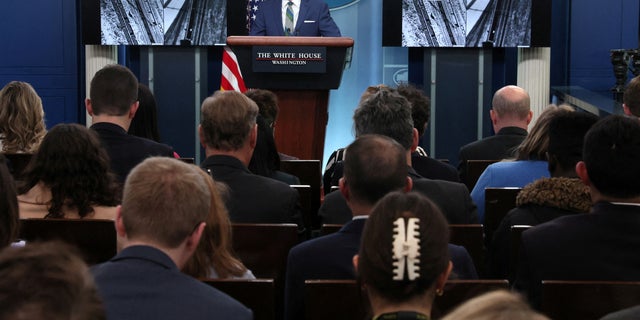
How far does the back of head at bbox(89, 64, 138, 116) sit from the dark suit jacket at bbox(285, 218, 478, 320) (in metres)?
1.91

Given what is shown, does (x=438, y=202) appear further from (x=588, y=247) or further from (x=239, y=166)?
(x=588, y=247)

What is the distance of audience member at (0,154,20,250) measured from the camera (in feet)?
7.93

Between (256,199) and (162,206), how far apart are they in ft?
5.16

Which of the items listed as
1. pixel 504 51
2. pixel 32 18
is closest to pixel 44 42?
pixel 32 18

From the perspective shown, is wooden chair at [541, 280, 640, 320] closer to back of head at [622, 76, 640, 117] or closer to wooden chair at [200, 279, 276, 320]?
wooden chair at [200, 279, 276, 320]

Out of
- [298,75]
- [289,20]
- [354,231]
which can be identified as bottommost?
[354,231]

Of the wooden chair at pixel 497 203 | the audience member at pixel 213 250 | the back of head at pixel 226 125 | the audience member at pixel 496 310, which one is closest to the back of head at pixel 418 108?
the wooden chair at pixel 497 203

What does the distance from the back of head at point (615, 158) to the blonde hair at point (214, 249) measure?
45.7 inches

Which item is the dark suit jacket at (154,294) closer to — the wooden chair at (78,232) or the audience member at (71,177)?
the wooden chair at (78,232)

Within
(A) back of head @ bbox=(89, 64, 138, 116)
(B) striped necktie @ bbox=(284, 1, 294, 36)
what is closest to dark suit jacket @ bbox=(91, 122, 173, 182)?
(A) back of head @ bbox=(89, 64, 138, 116)

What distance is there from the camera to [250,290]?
8.58 ft

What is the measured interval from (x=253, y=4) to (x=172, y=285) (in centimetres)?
747

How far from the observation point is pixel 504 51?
9.95m

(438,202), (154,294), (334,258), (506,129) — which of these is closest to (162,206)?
(154,294)
